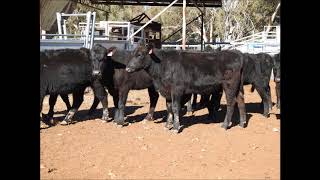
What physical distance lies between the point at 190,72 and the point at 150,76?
42.2 inches

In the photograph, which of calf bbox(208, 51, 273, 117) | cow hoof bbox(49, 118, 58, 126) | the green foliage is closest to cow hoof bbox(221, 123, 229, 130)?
calf bbox(208, 51, 273, 117)

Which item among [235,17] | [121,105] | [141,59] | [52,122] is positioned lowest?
[52,122]

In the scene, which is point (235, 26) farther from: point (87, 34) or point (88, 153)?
point (88, 153)

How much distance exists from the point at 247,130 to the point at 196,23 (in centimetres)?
4682

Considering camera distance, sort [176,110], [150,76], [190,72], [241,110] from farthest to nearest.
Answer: [150,76] → [241,110] → [190,72] → [176,110]

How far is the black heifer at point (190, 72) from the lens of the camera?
999 centimetres

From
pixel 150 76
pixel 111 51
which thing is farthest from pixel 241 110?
pixel 111 51

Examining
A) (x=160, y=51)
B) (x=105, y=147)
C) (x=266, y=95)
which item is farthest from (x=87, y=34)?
(x=105, y=147)

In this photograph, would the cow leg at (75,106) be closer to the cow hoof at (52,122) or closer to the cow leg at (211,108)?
the cow hoof at (52,122)

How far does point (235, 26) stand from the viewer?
48.0 meters

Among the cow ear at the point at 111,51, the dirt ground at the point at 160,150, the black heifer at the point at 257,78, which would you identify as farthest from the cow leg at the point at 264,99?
the cow ear at the point at 111,51

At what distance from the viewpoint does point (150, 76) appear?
10.6 metres

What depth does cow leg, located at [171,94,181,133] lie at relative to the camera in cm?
954

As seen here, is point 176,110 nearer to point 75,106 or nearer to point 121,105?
point 121,105
